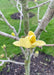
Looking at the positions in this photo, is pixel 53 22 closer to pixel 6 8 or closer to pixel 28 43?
pixel 6 8

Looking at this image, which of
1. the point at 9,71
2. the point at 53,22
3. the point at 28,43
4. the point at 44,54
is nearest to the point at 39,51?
the point at 44,54

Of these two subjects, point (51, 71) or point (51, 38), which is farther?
point (51, 38)

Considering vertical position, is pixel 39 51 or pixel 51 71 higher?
pixel 39 51

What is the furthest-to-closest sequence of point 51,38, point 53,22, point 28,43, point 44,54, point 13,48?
1. point 53,22
2. point 51,38
3. point 13,48
4. point 44,54
5. point 28,43

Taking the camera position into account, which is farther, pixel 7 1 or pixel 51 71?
pixel 7 1

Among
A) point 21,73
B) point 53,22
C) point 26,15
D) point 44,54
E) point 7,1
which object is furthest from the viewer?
point 7,1

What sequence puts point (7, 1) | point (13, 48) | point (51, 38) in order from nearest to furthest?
1. point (13, 48)
2. point (51, 38)
3. point (7, 1)

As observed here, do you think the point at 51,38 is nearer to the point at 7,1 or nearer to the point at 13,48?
the point at 13,48

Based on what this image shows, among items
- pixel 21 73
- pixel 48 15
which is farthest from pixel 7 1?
pixel 48 15

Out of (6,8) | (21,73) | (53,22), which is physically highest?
(6,8)
